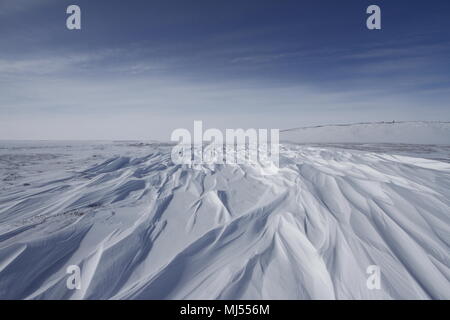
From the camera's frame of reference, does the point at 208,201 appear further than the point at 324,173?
No

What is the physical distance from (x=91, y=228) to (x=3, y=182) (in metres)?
3.74

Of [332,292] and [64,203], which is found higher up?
[64,203]

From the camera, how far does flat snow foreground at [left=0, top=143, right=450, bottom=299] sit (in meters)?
1.67

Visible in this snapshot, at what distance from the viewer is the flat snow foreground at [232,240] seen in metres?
1.67

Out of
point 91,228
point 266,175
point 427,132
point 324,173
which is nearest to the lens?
point 91,228

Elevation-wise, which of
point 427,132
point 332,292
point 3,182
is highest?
point 427,132

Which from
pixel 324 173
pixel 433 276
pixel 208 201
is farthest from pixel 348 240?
pixel 324 173

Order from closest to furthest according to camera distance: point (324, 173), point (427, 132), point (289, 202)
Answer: point (289, 202) < point (324, 173) < point (427, 132)

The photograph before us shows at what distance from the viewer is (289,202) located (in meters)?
3.14

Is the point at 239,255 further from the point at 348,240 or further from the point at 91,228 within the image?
the point at 91,228

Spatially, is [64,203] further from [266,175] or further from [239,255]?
[266,175]

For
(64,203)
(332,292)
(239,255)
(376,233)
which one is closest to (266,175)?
(376,233)

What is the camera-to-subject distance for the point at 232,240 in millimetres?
2270

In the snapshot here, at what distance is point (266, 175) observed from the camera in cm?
475
